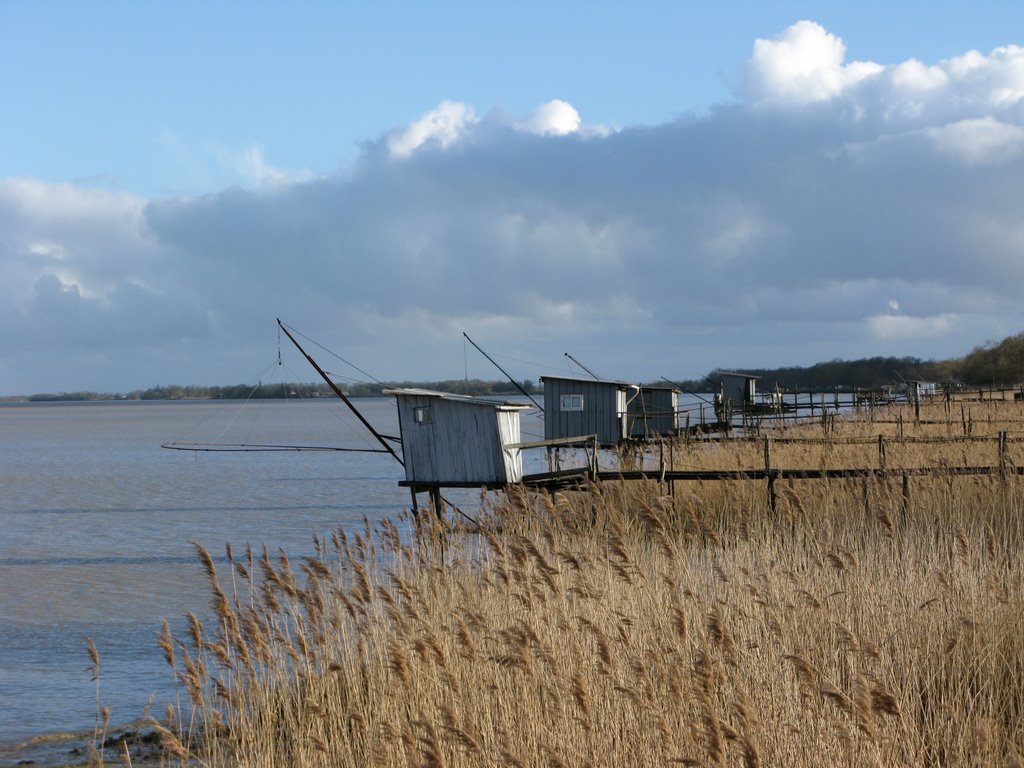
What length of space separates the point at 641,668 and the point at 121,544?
76.4 ft

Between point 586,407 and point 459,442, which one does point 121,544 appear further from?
point 586,407

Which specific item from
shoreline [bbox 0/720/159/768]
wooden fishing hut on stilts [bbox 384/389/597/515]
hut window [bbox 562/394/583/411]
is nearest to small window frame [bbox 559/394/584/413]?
hut window [bbox 562/394/583/411]

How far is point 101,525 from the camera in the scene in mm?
30172

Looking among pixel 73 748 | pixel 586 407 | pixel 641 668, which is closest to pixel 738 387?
pixel 586 407

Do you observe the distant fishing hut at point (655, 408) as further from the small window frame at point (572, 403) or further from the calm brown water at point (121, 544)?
the calm brown water at point (121, 544)

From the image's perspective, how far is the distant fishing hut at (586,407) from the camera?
3350 centimetres

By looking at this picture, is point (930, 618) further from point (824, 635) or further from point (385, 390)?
point (385, 390)

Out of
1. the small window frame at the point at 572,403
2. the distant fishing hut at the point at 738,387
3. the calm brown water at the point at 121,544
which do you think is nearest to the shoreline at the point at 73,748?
the calm brown water at the point at 121,544

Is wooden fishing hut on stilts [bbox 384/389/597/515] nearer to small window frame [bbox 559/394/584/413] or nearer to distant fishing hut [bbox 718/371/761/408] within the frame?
small window frame [bbox 559/394/584/413]

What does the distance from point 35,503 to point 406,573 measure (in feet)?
103

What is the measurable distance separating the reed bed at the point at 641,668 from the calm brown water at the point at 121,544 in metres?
3.01

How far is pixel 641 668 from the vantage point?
5141 millimetres

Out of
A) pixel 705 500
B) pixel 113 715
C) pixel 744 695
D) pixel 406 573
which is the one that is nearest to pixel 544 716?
pixel 744 695

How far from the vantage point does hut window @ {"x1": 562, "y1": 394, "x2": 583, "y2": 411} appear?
3391 cm
